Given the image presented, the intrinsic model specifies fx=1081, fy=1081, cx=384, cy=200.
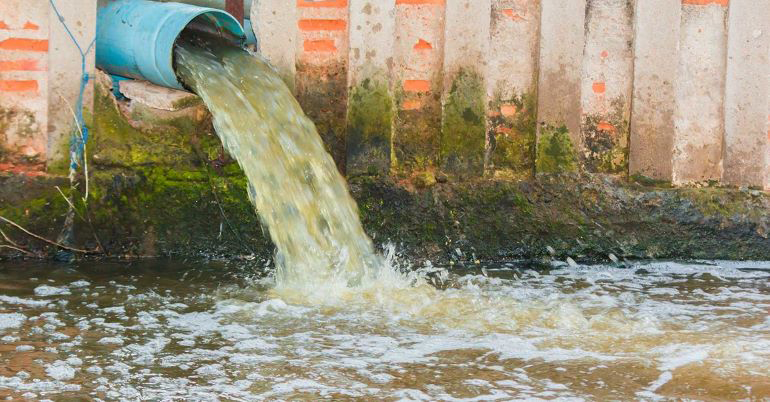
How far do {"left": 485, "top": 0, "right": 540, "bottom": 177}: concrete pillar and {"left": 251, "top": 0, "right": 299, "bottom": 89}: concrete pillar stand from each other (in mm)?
994

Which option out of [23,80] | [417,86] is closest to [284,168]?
[417,86]

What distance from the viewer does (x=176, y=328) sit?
4.05 m

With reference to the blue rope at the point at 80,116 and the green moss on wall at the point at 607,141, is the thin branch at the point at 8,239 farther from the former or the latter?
the green moss on wall at the point at 607,141

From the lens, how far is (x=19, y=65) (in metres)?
5.18

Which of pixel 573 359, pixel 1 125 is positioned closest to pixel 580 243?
pixel 573 359

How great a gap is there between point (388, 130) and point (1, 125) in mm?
1885

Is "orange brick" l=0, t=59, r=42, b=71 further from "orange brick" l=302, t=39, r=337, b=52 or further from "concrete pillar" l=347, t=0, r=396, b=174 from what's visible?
"concrete pillar" l=347, t=0, r=396, b=174

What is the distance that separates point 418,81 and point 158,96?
131 cm

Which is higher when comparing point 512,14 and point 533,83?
point 512,14

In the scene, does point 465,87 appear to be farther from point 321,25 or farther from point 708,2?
point 708,2

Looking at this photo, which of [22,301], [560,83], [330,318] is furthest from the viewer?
[560,83]

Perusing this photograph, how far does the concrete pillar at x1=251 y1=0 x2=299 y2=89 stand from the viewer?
5.42m

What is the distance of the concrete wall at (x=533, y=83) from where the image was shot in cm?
545

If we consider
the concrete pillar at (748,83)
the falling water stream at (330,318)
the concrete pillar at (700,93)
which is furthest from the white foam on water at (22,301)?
the concrete pillar at (748,83)
